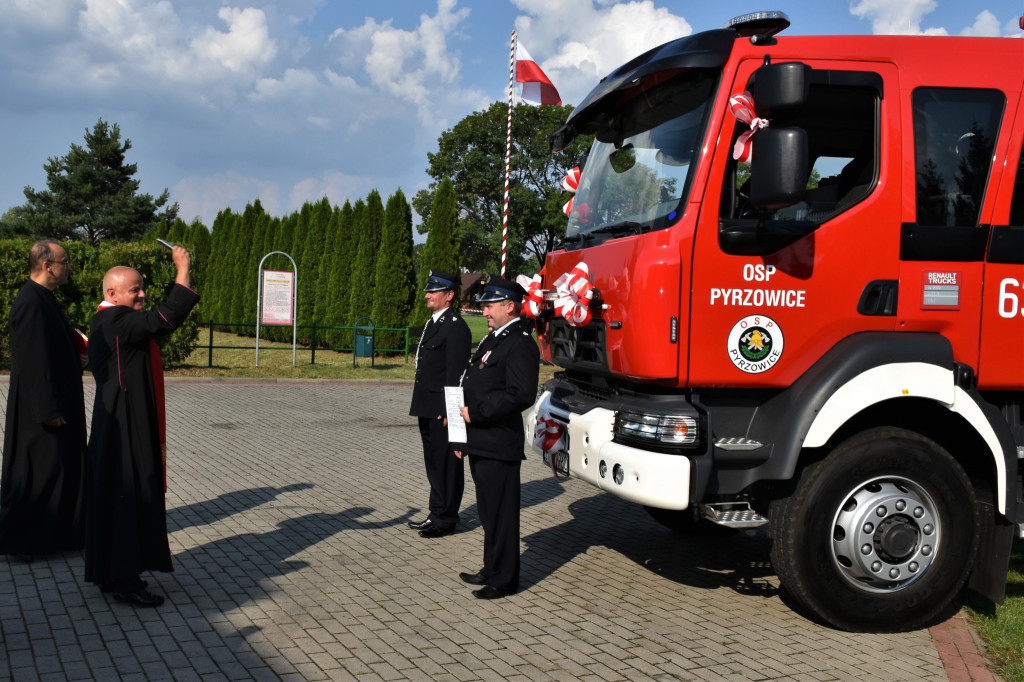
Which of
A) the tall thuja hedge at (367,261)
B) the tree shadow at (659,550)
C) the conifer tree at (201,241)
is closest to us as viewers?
the tree shadow at (659,550)

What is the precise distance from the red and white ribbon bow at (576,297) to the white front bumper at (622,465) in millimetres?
547

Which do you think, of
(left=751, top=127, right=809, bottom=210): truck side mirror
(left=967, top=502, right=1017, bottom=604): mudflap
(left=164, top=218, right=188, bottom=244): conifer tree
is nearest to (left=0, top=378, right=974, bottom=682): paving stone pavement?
(left=967, top=502, right=1017, bottom=604): mudflap

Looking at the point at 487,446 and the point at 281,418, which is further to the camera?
the point at 281,418

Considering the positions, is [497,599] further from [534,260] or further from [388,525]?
[534,260]

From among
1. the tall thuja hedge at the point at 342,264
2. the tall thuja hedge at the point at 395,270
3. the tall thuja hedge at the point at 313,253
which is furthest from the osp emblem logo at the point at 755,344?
the tall thuja hedge at the point at 313,253

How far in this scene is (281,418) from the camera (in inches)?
523

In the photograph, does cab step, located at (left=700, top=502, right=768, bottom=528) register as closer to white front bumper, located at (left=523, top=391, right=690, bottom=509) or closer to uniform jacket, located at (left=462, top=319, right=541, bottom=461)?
white front bumper, located at (left=523, top=391, right=690, bottom=509)

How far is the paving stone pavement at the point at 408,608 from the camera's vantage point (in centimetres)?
438

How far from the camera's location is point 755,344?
4.94m

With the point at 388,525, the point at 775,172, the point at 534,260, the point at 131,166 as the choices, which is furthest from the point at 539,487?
the point at 131,166

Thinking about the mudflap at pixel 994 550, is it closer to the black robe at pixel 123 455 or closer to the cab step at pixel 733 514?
the cab step at pixel 733 514

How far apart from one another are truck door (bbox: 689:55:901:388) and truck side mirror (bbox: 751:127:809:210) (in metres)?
0.31

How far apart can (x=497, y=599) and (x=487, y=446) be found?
91 cm

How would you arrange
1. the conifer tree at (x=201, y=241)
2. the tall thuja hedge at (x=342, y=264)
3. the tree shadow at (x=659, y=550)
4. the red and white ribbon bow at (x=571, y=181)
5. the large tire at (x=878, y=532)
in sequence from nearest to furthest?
the large tire at (x=878, y=532), the tree shadow at (x=659, y=550), the red and white ribbon bow at (x=571, y=181), the tall thuja hedge at (x=342, y=264), the conifer tree at (x=201, y=241)
